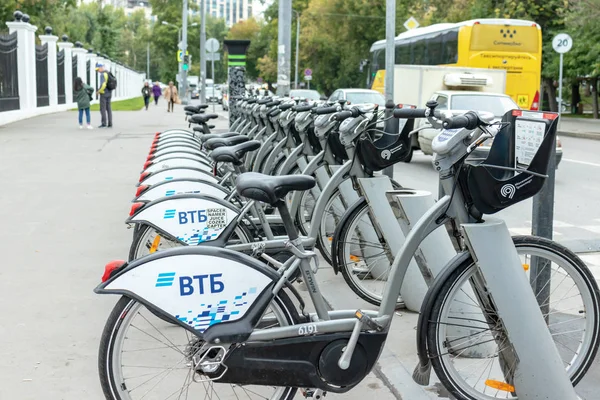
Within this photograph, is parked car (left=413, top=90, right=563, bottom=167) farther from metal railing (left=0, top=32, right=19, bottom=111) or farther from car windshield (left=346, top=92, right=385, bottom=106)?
metal railing (left=0, top=32, right=19, bottom=111)

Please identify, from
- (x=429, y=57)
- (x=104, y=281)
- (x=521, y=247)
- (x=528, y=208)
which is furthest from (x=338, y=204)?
(x=429, y=57)

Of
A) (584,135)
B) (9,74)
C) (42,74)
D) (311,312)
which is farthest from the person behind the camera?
(42,74)

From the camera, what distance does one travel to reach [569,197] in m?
11.7

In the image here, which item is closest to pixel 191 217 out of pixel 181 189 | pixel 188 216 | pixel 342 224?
pixel 188 216

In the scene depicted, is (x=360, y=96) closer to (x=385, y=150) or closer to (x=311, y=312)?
(x=385, y=150)

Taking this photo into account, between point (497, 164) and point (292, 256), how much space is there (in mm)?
963

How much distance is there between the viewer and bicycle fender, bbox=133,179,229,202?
5.41 metres

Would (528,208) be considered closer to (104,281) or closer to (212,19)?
(104,281)

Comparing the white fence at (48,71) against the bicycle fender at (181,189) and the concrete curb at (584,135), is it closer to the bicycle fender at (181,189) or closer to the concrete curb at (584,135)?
the concrete curb at (584,135)

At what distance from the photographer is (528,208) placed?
10.6 metres

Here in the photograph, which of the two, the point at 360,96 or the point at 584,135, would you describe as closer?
the point at 360,96

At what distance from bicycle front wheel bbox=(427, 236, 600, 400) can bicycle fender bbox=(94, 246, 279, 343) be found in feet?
2.50

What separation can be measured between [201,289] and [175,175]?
9.78 feet

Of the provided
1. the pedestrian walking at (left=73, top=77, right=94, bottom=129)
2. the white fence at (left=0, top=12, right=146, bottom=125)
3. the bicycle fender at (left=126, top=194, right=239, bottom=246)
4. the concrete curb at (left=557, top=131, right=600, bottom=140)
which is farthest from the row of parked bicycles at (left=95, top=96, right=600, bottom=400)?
the concrete curb at (left=557, top=131, right=600, bottom=140)
